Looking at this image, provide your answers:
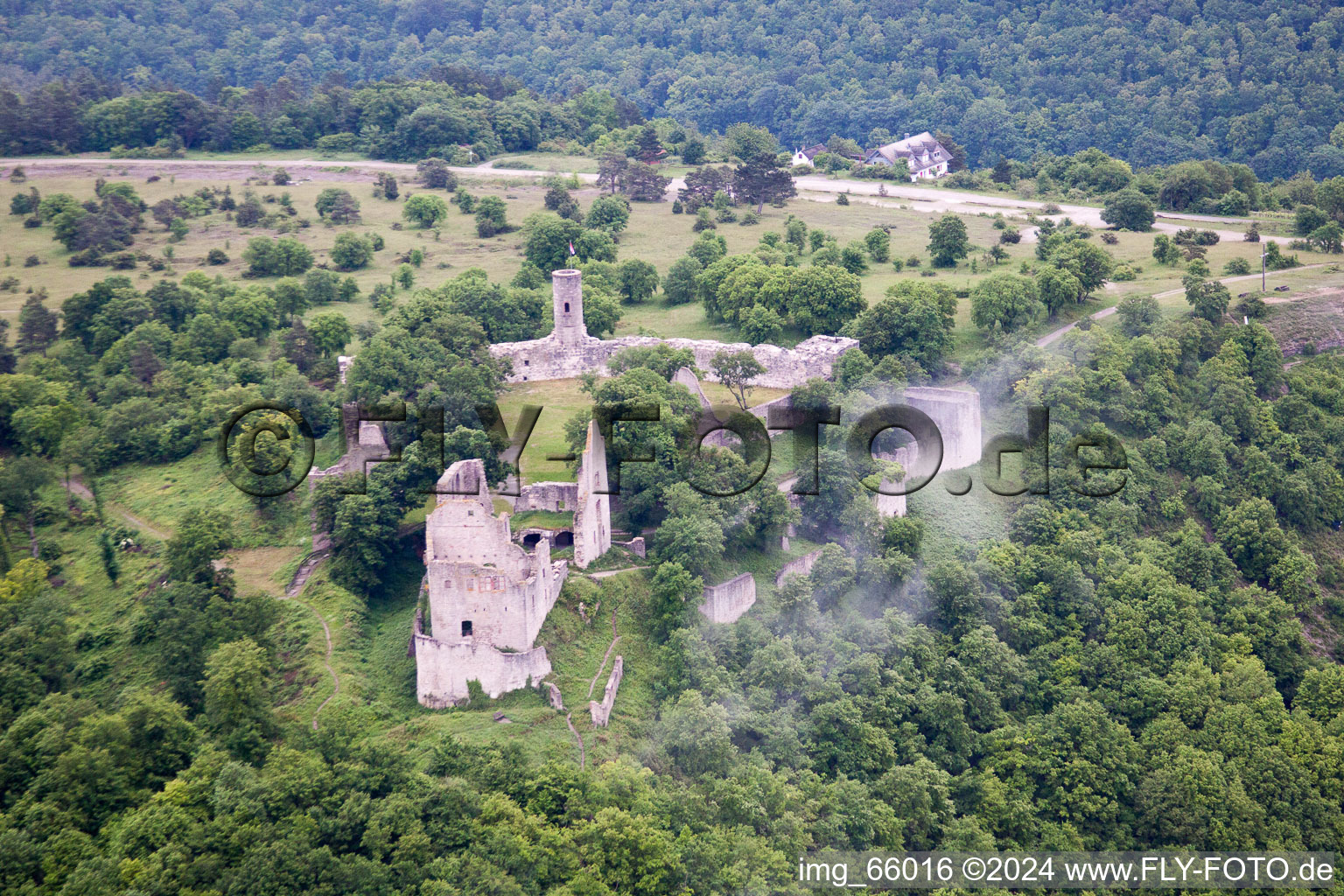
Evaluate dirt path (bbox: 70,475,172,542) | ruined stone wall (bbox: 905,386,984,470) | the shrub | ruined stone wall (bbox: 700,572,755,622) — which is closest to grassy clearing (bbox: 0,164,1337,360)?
the shrub

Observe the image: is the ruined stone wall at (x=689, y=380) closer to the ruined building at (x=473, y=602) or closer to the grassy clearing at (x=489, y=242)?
the grassy clearing at (x=489, y=242)

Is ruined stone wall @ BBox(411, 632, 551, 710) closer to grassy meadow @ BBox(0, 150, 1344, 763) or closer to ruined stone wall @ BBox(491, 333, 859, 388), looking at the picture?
grassy meadow @ BBox(0, 150, 1344, 763)

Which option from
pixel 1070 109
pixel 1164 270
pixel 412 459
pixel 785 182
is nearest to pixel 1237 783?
pixel 412 459

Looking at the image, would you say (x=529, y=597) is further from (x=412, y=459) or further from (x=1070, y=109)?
(x=1070, y=109)

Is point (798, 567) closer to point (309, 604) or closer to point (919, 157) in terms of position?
point (309, 604)

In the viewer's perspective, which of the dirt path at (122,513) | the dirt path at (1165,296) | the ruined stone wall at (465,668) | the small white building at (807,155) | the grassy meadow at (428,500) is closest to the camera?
the ruined stone wall at (465,668)

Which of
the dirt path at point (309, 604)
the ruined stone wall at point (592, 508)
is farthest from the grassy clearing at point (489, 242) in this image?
the dirt path at point (309, 604)

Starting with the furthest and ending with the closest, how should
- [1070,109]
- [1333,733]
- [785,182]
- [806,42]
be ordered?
1. [806,42]
2. [1070,109]
3. [785,182]
4. [1333,733]
